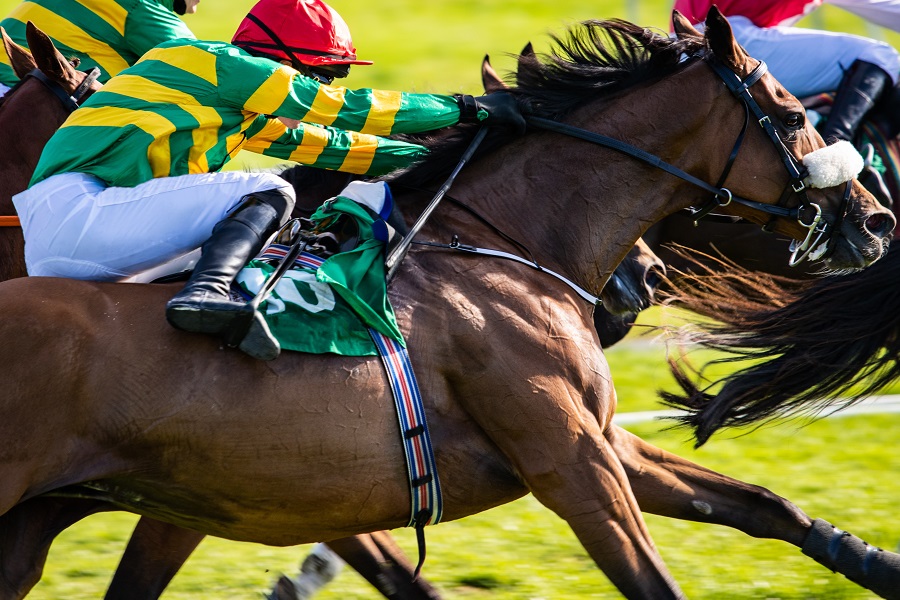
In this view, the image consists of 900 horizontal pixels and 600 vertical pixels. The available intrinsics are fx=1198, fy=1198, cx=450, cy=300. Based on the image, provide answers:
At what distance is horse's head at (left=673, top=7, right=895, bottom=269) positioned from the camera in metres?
3.76

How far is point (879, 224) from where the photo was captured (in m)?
3.98

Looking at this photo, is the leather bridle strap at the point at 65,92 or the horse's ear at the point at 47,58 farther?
the leather bridle strap at the point at 65,92

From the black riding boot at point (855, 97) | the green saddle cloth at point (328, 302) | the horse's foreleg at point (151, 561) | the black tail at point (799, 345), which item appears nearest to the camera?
the green saddle cloth at point (328, 302)

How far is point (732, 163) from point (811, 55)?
242cm

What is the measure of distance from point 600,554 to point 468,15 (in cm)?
2107

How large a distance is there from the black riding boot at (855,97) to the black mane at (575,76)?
2.03m

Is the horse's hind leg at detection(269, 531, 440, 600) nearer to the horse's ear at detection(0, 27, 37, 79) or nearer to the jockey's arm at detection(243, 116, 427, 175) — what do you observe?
the jockey's arm at detection(243, 116, 427, 175)

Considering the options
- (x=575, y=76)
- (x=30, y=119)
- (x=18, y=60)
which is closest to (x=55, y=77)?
(x=30, y=119)

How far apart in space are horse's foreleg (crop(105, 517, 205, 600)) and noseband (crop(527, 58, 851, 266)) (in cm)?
185

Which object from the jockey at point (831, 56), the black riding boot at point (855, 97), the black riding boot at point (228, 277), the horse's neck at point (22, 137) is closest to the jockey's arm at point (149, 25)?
the horse's neck at point (22, 137)

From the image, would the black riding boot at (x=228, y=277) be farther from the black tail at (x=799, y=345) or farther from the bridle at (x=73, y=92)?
the black tail at (x=799, y=345)

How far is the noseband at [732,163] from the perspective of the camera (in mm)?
3754

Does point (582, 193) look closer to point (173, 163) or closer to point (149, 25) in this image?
point (173, 163)

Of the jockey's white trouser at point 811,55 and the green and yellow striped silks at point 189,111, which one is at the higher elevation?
the jockey's white trouser at point 811,55
